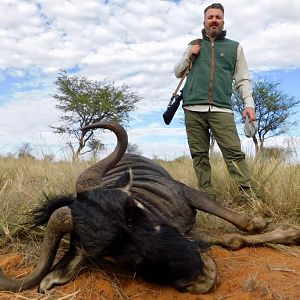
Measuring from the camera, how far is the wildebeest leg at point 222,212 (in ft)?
12.4

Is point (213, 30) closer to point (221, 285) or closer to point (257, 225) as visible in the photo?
point (257, 225)

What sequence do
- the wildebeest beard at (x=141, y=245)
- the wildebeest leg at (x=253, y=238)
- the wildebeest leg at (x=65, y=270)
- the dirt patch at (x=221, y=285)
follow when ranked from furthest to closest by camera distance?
the wildebeest leg at (x=253, y=238) → the wildebeest leg at (x=65, y=270) → the dirt patch at (x=221, y=285) → the wildebeest beard at (x=141, y=245)

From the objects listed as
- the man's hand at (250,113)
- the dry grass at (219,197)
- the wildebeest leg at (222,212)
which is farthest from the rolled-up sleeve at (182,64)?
the wildebeest leg at (222,212)

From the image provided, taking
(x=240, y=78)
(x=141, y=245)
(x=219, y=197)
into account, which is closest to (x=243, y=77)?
(x=240, y=78)

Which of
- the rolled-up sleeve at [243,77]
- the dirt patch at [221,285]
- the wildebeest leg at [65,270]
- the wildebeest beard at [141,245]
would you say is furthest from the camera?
the rolled-up sleeve at [243,77]

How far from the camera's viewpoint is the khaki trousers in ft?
16.8

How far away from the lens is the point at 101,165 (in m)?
3.14

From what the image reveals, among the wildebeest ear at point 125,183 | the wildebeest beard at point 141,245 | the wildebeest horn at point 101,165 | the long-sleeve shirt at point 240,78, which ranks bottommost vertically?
the wildebeest beard at point 141,245

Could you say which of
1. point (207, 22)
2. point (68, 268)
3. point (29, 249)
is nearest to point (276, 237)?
point (68, 268)

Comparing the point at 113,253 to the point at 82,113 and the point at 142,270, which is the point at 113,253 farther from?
the point at 82,113

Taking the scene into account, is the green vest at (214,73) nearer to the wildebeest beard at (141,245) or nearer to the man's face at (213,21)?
the man's face at (213,21)

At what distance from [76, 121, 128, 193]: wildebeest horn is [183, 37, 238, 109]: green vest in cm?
227

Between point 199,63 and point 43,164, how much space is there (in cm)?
417

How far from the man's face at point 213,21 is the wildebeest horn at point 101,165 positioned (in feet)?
8.55
